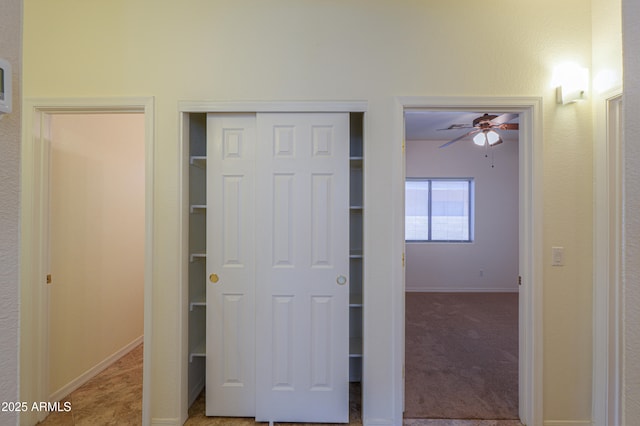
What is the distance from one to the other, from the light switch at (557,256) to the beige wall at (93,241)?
356 centimetres

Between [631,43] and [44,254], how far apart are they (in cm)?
316

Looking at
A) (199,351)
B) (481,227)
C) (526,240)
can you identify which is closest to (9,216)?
(199,351)

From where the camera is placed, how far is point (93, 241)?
2.73 metres

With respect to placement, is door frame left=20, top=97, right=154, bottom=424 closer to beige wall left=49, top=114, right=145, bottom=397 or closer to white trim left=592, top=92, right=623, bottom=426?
beige wall left=49, top=114, right=145, bottom=397

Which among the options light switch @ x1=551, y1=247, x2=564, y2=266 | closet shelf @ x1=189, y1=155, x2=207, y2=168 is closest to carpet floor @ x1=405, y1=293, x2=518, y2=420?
light switch @ x1=551, y1=247, x2=564, y2=266

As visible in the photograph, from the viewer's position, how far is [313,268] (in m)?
2.07

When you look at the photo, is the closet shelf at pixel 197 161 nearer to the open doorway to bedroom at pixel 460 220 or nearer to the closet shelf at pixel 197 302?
the closet shelf at pixel 197 302

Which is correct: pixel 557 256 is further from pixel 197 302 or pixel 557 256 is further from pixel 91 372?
pixel 91 372

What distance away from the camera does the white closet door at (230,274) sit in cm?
209

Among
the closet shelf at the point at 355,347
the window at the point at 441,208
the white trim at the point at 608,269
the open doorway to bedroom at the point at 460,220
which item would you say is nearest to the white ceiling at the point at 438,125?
the open doorway to bedroom at the point at 460,220

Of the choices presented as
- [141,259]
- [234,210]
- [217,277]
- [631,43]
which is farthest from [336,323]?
[141,259]

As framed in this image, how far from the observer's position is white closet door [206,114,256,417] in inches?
82.4

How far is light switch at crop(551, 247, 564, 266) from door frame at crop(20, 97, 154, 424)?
2.70 metres

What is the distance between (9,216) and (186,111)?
147 cm
